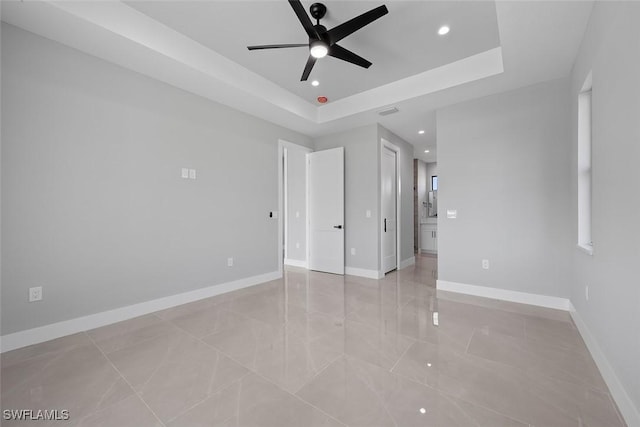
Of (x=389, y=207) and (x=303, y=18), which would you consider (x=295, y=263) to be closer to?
(x=389, y=207)


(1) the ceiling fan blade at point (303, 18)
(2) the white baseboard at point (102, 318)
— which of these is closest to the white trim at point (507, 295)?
(2) the white baseboard at point (102, 318)

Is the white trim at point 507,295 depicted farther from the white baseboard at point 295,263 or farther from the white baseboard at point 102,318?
the white baseboard at point 102,318

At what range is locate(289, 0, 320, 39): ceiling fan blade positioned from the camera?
192 centimetres

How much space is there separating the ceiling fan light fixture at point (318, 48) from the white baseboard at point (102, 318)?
3111mm

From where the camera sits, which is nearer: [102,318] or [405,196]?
[102,318]

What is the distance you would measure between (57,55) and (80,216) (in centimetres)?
148

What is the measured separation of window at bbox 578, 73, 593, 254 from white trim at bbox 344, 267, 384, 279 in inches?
102

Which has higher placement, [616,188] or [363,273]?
[616,188]

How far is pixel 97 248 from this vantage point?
102 inches

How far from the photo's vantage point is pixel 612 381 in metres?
1.60

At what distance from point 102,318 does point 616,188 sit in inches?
170

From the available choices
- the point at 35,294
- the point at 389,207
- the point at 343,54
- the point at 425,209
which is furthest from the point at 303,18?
the point at 425,209

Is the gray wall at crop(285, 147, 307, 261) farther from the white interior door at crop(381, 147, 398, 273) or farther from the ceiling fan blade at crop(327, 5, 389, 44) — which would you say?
the ceiling fan blade at crop(327, 5, 389, 44)

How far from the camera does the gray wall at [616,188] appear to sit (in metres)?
1.34
